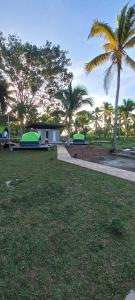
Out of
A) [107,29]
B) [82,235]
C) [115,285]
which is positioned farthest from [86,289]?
[107,29]

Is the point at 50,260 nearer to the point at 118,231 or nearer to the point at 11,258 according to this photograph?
the point at 11,258

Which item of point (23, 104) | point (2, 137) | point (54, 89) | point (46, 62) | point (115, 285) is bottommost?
point (115, 285)

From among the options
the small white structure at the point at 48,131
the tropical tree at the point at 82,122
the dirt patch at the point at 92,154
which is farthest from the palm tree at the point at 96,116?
the dirt patch at the point at 92,154

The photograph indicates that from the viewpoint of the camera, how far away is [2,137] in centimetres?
1994

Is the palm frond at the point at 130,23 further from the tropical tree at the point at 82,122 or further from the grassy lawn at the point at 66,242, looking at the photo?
the tropical tree at the point at 82,122

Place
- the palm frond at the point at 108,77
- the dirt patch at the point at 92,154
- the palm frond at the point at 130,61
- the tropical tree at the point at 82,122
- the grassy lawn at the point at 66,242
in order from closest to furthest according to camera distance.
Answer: the grassy lawn at the point at 66,242 < the dirt patch at the point at 92,154 < the palm frond at the point at 130,61 < the palm frond at the point at 108,77 < the tropical tree at the point at 82,122

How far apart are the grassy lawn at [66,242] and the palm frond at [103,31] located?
1237 cm

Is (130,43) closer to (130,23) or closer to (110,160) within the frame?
(130,23)

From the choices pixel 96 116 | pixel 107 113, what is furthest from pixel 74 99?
pixel 96 116

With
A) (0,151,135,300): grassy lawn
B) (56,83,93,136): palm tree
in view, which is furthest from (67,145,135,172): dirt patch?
(56,83,93,136): palm tree

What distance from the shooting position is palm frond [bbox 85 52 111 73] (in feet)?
50.8

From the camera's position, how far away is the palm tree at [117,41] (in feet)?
46.5

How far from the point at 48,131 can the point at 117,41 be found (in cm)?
1726

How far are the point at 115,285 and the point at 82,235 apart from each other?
1.09 m
